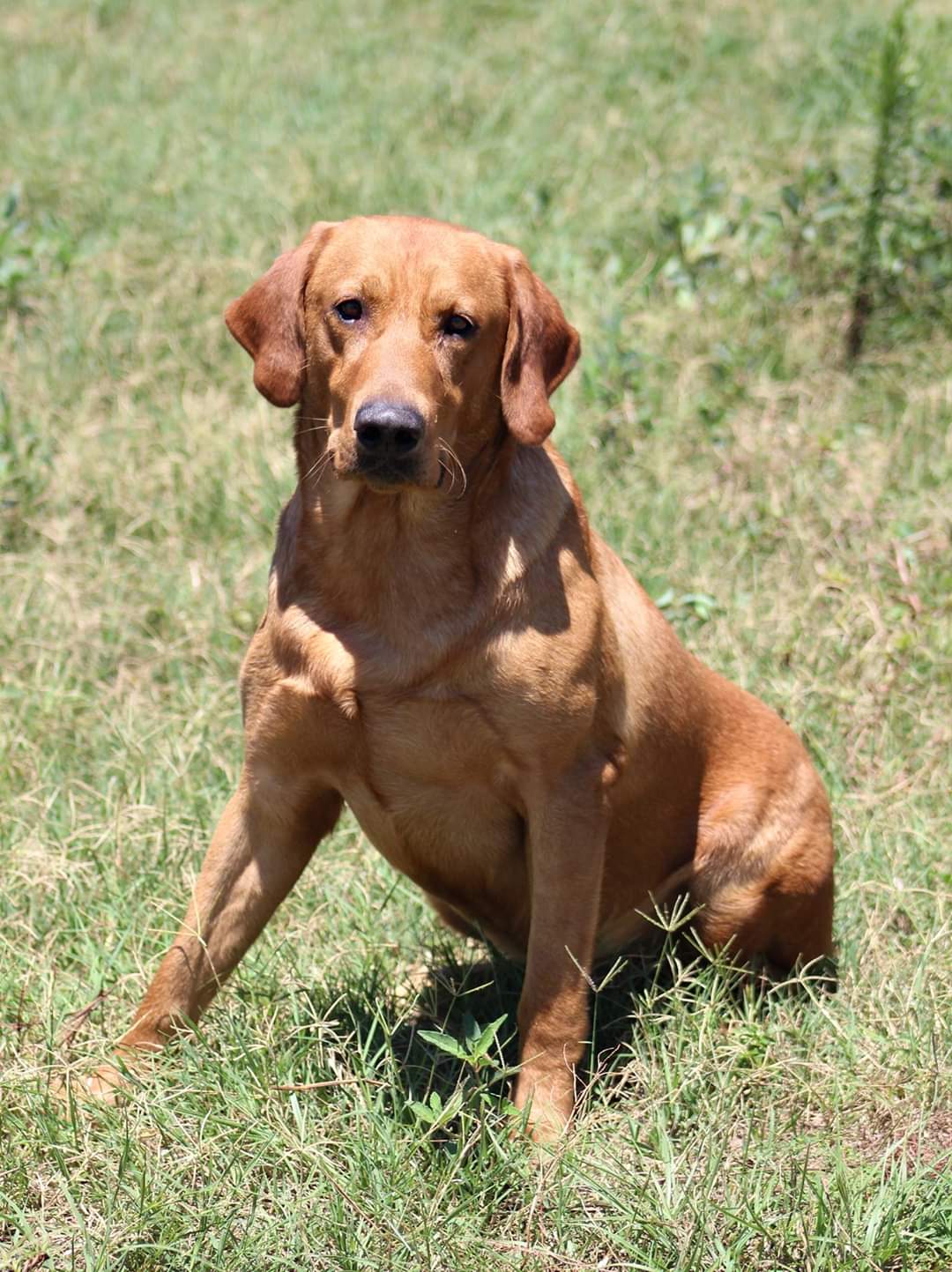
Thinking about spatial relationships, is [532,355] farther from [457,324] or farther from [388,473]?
[388,473]

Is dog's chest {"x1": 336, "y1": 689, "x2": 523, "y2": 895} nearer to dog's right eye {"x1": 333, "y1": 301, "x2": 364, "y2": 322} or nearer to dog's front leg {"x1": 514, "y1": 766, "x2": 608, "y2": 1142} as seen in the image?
dog's front leg {"x1": 514, "y1": 766, "x2": 608, "y2": 1142}

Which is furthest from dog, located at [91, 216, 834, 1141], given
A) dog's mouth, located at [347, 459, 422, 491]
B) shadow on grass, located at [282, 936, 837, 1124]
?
shadow on grass, located at [282, 936, 837, 1124]

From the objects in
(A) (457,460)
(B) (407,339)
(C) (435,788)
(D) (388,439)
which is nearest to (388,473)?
(D) (388,439)

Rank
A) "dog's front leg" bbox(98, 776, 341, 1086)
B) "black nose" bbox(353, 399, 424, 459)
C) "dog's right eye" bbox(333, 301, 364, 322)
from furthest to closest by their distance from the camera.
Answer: "dog's front leg" bbox(98, 776, 341, 1086), "dog's right eye" bbox(333, 301, 364, 322), "black nose" bbox(353, 399, 424, 459)

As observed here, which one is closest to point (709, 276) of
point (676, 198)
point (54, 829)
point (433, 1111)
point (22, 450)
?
point (676, 198)

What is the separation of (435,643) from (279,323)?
789 millimetres

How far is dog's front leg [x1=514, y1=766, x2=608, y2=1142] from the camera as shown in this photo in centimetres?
334

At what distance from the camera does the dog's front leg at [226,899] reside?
355cm

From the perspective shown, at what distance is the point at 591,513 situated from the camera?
5676mm

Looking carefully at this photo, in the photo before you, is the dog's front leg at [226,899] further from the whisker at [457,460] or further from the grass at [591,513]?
the whisker at [457,460]

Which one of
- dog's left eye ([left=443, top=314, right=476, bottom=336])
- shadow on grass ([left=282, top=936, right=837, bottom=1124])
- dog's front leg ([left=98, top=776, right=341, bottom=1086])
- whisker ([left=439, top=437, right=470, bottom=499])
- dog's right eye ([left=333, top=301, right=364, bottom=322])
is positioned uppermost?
dog's right eye ([left=333, top=301, right=364, bottom=322])

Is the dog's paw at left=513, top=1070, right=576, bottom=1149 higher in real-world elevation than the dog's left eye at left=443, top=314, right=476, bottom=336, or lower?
lower

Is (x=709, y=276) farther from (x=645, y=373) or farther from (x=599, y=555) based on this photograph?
(x=599, y=555)

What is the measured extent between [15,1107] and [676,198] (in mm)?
5262
